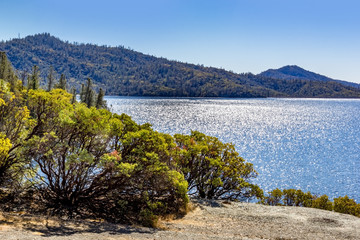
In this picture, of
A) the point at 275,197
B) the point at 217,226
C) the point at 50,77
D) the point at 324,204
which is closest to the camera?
the point at 217,226

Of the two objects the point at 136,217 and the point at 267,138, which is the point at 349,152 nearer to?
the point at 267,138

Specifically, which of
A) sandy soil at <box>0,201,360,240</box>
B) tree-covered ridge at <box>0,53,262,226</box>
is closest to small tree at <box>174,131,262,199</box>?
sandy soil at <box>0,201,360,240</box>

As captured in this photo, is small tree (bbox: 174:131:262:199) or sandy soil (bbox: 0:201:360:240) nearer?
sandy soil (bbox: 0:201:360:240)

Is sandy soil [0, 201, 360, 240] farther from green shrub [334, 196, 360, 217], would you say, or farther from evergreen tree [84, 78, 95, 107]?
evergreen tree [84, 78, 95, 107]

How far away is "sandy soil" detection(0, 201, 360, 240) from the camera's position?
1546 centimetres

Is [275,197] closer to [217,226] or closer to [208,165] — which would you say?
[208,165]

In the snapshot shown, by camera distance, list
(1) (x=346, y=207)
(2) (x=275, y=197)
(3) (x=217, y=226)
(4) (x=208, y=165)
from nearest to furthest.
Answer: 1. (3) (x=217, y=226)
2. (4) (x=208, y=165)
3. (1) (x=346, y=207)
4. (2) (x=275, y=197)

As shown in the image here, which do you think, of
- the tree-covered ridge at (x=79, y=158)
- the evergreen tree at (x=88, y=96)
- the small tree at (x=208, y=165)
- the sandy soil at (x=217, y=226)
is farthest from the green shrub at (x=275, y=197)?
the evergreen tree at (x=88, y=96)

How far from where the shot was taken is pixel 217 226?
21.7m

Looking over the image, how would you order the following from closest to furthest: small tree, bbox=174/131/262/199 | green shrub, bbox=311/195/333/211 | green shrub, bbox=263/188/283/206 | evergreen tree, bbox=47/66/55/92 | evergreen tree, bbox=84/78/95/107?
small tree, bbox=174/131/262/199 < green shrub, bbox=311/195/333/211 < green shrub, bbox=263/188/283/206 < evergreen tree, bbox=84/78/95/107 < evergreen tree, bbox=47/66/55/92

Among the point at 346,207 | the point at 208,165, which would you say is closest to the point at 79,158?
the point at 208,165

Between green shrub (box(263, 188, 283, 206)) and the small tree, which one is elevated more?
the small tree

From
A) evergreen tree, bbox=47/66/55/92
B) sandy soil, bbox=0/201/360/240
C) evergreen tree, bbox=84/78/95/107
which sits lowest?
sandy soil, bbox=0/201/360/240

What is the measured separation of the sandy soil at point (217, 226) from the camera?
15.5m
